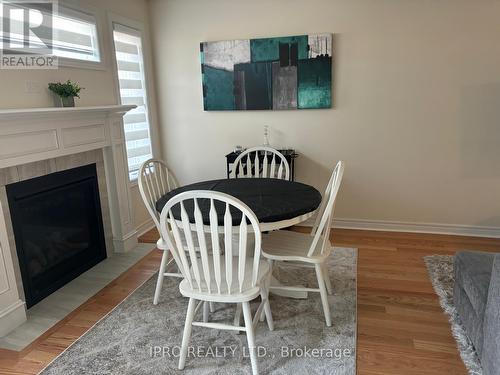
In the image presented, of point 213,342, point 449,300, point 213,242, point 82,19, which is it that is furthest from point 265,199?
point 82,19

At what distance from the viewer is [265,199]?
7.47ft

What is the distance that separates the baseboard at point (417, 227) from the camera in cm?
362

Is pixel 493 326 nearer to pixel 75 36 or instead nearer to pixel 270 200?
pixel 270 200

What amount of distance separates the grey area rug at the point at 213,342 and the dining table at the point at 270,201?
0.98 ft

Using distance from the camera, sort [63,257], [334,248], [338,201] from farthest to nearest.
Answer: [338,201]
[334,248]
[63,257]

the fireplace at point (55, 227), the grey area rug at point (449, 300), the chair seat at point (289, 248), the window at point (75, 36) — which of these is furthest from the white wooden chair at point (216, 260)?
the window at point (75, 36)

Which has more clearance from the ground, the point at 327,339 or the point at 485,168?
the point at 485,168

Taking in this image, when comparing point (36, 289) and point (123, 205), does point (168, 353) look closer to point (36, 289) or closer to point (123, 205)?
point (36, 289)

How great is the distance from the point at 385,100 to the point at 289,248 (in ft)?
6.80

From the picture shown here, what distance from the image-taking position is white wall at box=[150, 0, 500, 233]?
11.0 ft

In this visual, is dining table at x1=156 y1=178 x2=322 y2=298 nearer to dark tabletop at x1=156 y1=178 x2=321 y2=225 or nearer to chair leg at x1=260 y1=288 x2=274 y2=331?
dark tabletop at x1=156 y1=178 x2=321 y2=225

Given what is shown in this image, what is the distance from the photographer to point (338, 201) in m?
3.96

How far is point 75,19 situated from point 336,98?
7.83 feet

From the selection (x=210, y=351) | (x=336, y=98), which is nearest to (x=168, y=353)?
(x=210, y=351)
